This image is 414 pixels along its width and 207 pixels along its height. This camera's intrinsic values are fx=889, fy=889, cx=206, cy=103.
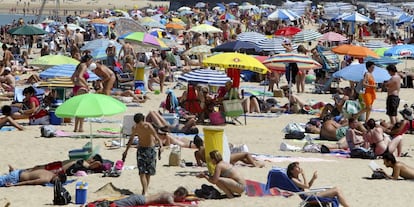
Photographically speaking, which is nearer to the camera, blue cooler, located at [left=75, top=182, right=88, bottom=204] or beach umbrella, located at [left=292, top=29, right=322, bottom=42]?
blue cooler, located at [left=75, top=182, right=88, bottom=204]

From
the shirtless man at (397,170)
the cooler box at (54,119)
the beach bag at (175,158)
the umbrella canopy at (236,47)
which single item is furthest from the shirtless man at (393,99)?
the umbrella canopy at (236,47)

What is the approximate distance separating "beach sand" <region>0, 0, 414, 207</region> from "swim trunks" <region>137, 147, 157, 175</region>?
40cm

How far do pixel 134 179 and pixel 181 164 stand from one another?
3.23ft

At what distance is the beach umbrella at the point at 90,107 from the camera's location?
34.3 ft

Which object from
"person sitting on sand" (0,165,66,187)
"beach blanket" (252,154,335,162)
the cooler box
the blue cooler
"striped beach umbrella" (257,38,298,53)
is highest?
"striped beach umbrella" (257,38,298,53)

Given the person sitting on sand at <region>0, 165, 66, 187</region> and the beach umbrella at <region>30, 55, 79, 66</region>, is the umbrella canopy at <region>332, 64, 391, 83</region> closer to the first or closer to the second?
the beach umbrella at <region>30, 55, 79, 66</region>

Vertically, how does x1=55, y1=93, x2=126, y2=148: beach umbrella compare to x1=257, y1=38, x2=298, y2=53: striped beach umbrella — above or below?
above

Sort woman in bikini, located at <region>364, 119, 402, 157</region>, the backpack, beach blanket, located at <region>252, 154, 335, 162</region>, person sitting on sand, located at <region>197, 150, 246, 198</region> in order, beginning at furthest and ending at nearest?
1. woman in bikini, located at <region>364, 119, 402, 157</region>
2. beach blanket, located at <region>252, 154, 335, 162</region>
3. person sitting on sand, located at <region>197, 150, 246, 198</region>
4. the backpack

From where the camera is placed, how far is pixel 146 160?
30.2ft

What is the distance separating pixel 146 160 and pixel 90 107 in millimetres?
1635

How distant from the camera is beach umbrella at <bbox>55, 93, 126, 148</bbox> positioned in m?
10.5

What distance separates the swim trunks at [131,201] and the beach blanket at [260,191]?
128 centimetres

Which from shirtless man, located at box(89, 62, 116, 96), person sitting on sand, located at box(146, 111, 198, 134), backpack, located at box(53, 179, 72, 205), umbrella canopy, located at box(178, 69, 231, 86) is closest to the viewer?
backpack, located at box(53, 179, 72, 205)

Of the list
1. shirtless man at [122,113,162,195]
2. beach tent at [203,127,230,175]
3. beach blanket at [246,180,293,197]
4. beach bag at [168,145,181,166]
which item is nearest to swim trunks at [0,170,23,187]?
shirtless man at [122,113,162,195]
